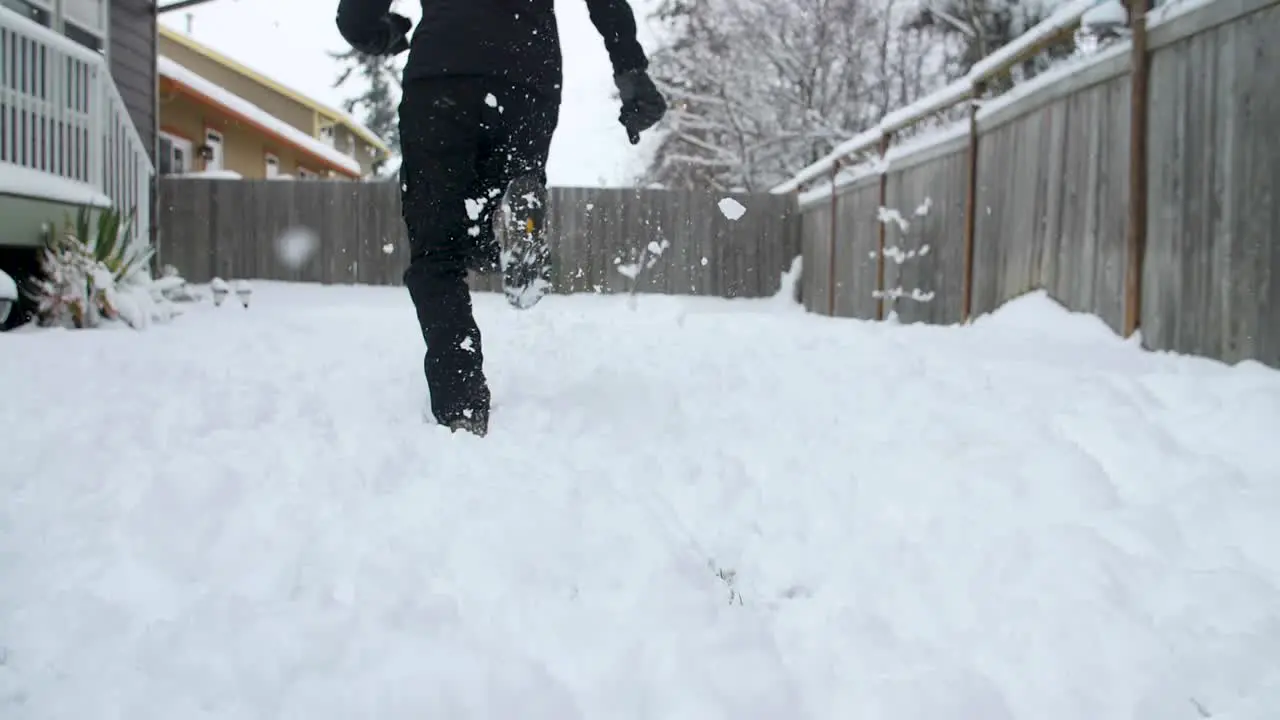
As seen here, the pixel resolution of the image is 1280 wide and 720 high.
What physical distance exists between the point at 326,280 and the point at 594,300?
401cm

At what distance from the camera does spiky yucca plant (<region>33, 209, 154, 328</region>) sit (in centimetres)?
526

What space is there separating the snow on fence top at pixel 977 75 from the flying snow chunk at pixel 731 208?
2963mm

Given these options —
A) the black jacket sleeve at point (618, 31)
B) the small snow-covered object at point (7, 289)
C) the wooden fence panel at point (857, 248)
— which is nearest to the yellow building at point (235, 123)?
the small snow-covered object at point (7, 289)

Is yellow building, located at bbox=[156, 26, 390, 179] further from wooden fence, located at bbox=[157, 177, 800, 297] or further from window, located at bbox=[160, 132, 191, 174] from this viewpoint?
wooden fence, located at bbox=[157, 177, 800, 297]

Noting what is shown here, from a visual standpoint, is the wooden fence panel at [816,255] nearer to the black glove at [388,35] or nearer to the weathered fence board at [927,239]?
the weathered fence board at [927,239]

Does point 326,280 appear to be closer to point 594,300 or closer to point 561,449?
point 594,300

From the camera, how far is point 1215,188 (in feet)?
10.8

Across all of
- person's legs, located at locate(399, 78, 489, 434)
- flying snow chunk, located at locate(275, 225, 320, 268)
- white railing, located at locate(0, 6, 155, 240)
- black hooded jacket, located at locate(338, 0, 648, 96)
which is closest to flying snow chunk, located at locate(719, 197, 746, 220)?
flying snow chunk, located at locate(275, 225, 320, 268)

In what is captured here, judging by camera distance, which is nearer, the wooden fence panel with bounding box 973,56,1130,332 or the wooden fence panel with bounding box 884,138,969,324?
the wooden fence panel with bounding box 973,56,1130,332

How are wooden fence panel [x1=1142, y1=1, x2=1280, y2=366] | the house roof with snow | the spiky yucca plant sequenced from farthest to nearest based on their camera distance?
the house roof with snow → the spiky yucca plant → wooden fence panel [x1=1142, y1=1, x2=1280, y2=366]

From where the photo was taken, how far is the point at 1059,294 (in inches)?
185

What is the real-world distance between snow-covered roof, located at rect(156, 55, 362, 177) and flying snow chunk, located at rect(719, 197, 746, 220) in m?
7.40

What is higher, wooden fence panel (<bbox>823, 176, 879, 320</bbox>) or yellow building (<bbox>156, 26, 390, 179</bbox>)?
yellow building (<bbox>156, 26, 390, 179</bbox>)

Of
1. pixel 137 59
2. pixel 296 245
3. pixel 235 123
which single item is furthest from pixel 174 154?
pixel 137 59
